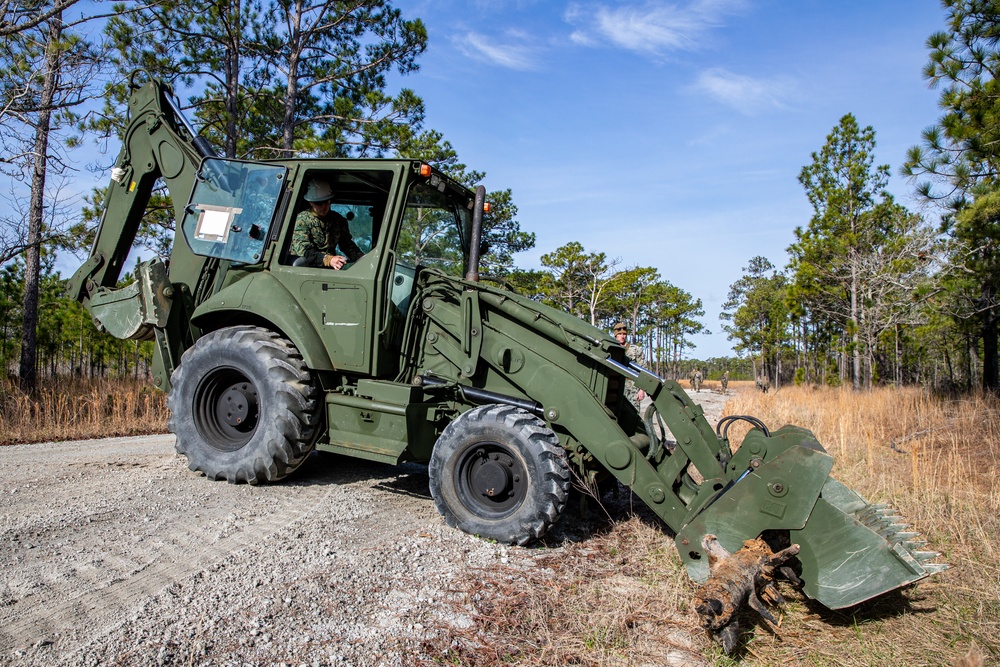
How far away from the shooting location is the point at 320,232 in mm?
5949

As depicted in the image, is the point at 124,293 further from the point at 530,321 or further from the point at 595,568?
the point at 595,568

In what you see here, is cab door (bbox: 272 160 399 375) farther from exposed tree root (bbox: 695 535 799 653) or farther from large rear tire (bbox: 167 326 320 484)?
exposed tree root (bbox: 695 535 799 653)

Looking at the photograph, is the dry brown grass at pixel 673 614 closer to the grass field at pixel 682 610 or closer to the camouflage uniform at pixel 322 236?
the grass field at pixel 682 610

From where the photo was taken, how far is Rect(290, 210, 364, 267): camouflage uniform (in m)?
5.85

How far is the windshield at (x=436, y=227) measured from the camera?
5.62m

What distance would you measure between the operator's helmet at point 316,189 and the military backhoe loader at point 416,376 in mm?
68

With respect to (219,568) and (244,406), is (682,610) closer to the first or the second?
(219,568)

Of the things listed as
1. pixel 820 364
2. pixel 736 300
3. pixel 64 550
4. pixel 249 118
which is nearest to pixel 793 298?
pixel 820 364

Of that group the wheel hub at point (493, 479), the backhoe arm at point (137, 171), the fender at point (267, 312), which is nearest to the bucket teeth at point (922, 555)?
the wheel hub at point (493, 479)

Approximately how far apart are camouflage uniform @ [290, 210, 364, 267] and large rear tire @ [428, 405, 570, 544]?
2221 millimetres

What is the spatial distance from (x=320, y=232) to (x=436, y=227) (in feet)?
3.69

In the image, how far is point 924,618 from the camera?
11.3ft

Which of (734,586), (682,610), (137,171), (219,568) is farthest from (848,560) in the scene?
(137,171)

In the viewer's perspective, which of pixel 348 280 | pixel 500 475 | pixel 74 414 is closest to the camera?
pixel 500 475
